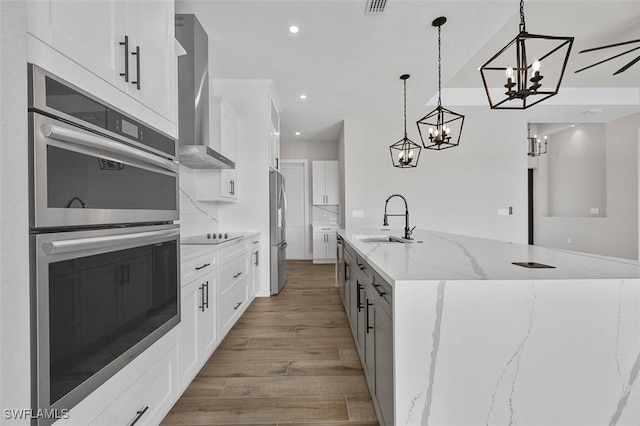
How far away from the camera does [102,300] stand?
95 cm

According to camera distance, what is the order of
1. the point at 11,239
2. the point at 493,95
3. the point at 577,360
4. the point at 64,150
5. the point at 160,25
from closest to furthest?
1. the point at 11,239
2. the point at 64,150
3. the point at 577,360
4. the point at 160,25
5. the point at 493,95

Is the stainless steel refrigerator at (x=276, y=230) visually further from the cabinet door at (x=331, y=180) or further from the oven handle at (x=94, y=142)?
the oven handle at (x=94, y=142)

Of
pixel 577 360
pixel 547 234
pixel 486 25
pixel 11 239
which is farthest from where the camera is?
pixel 547 234

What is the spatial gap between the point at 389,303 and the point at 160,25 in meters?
1.61

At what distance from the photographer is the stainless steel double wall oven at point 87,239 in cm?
74

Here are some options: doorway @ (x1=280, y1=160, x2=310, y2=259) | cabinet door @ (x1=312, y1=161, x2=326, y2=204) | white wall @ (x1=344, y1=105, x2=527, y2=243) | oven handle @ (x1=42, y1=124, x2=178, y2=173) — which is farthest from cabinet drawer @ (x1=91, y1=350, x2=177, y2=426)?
doorway @ (x1=280, y1=160, x2=310, y2=259)

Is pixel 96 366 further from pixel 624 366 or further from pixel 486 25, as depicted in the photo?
pixel 486 25

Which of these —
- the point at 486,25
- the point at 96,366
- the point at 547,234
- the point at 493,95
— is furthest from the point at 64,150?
the point at 547,234

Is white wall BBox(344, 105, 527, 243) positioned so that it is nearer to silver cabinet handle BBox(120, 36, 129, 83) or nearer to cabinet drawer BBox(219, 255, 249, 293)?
cabinet drawer BBox(219, 255, 249, 293)

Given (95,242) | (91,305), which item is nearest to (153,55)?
(95,242)

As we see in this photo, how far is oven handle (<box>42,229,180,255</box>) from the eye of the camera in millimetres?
770

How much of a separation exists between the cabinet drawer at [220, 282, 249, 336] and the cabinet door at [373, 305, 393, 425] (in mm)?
1440

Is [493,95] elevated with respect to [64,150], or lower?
elevated

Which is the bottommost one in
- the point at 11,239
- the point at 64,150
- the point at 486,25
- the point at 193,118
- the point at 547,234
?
the point at 547,234
